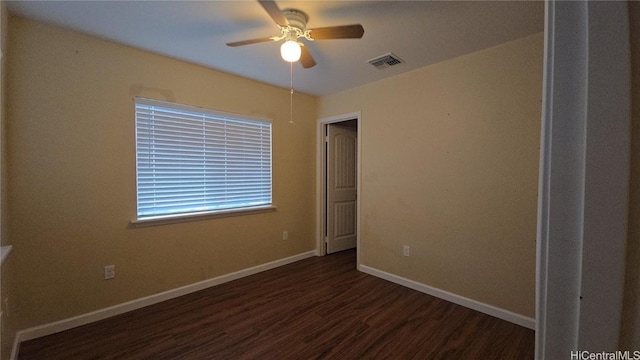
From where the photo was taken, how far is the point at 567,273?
350mm

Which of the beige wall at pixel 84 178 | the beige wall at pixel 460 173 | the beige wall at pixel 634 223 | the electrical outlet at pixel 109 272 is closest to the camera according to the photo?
the beige wall at pixel 634 223

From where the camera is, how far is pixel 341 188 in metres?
4.14

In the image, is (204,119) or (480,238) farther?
(204,119)

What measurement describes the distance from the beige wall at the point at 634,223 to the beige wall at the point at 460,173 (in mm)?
2208

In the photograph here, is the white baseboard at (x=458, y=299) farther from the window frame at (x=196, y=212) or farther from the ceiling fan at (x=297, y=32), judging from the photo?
the ceiling fan at (x=297, y=32)

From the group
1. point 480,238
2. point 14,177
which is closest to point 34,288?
point 14,177

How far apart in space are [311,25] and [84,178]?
2241 millimetres

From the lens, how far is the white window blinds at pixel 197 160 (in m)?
2.48

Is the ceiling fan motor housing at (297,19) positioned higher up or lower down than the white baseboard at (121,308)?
higher up

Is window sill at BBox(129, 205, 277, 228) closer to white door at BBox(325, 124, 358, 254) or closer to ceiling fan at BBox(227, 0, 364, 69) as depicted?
white door at BBox(325, 124, 358, 254)

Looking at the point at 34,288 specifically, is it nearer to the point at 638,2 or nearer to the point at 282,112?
the point at 282,112

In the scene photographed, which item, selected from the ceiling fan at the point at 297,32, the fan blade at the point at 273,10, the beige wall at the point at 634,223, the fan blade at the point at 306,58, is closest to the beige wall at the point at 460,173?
the fan blade at the point at 306,58

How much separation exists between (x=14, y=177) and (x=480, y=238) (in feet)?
12.5

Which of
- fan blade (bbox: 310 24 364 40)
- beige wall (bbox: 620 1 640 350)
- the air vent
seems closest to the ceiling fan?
fan blade (bbox: 310 24 364 40)
